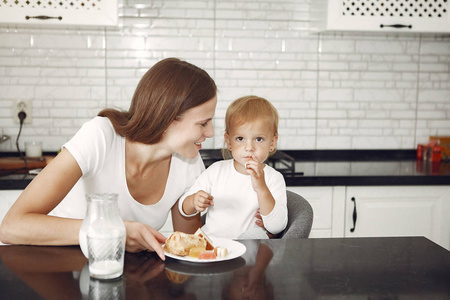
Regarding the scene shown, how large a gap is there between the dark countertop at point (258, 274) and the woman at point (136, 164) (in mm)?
65

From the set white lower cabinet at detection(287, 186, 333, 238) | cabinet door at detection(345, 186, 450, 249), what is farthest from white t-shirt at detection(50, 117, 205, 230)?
cabinet door at detection(345, 186, 450, 249)

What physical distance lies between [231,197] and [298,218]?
401 mm

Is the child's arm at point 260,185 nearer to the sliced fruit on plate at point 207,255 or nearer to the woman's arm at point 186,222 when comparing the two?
the woman's arm at point 186,222

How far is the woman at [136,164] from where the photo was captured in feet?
4.45

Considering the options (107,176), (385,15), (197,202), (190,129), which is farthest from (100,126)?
(385,15)

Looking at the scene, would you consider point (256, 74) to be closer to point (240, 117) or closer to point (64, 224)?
point (240, 117)

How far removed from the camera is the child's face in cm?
192

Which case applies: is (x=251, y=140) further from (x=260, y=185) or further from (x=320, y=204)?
(x=320, y=204)

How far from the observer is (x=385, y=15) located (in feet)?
9.66

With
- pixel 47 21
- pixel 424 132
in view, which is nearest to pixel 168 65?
pixel 47 21

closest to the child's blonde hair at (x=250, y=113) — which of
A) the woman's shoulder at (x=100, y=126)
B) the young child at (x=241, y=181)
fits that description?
the young child at (x=241, y=181)

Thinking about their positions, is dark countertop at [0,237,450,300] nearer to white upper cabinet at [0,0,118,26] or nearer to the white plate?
the white plate

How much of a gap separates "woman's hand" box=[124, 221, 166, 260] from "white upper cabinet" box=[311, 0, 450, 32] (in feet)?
6.70

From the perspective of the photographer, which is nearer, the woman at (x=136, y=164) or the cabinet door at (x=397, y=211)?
the woman at (x=136, y=164)
